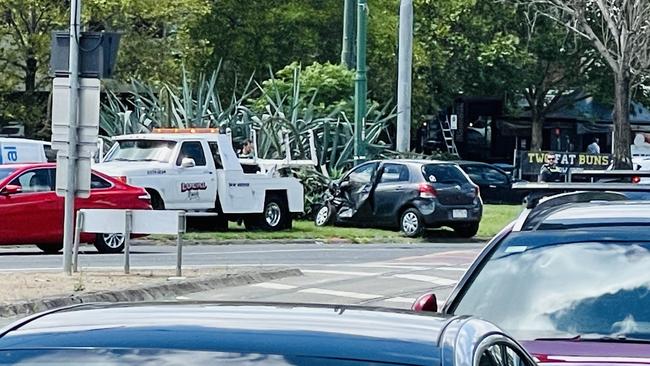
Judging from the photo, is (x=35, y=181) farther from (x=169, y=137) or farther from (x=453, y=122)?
(x=453, y=122)

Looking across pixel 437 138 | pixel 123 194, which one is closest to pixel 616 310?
pixel 123 194

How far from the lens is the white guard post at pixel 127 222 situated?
17.8 meters

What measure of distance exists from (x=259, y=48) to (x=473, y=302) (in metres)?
42.5

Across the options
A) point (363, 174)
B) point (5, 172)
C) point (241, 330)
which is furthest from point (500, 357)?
point (363, 174)

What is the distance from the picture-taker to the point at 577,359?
634cm

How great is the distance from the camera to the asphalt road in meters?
17.8

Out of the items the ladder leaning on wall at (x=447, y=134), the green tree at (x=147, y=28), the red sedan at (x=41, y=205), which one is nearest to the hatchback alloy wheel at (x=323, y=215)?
the red sedan at (x=41, y=205)

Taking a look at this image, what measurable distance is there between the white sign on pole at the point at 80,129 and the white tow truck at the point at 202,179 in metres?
8.86

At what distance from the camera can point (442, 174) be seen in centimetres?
3061

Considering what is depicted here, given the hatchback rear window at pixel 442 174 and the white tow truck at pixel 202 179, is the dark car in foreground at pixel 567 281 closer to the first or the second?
the white tow truck at pixel 202 179

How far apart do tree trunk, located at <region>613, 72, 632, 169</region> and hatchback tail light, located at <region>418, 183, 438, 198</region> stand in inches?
532

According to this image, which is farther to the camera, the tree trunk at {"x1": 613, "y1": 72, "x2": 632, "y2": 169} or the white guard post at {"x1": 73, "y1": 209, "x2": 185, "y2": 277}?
the tree trunk at {"x1": 613, "y1": 72, "x2": 632, "y2": 169}

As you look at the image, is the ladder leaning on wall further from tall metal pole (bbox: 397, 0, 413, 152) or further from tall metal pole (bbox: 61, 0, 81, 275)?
tall metal pole (bbox: 61, 0, 81, 275)

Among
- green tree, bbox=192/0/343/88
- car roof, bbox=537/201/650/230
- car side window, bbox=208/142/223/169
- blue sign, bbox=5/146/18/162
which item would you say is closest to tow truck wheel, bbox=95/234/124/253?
car side window, bbox=208/142/223/169
